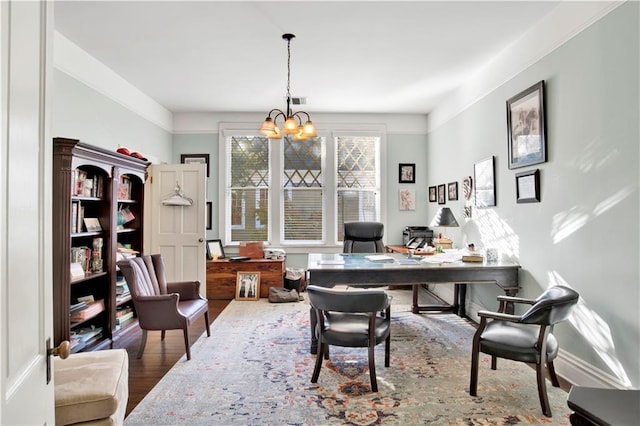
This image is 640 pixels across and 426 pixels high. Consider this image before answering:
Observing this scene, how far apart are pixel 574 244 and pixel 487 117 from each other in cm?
180

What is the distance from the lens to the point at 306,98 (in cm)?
511

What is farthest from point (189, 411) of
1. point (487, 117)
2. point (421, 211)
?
point (421, 211)

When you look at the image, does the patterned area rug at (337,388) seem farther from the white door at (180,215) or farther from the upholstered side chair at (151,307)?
the white door at (180,215)

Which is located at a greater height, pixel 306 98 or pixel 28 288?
pixel 306 98

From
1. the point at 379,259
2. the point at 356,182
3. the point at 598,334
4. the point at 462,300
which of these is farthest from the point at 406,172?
the point at 598,334

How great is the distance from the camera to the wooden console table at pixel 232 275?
528cm

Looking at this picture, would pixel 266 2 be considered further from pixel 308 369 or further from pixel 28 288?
pixel 308 369

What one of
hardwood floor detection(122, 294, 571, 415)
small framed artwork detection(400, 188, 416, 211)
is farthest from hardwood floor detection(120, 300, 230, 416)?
small framed artwork detection(400, 188, 416, 211)

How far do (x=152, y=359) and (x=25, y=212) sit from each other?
2732 mm

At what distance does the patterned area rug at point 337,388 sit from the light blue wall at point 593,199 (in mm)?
547

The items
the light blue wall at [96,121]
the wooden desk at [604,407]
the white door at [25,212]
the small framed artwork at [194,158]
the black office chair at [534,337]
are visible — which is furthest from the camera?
the small framed artwork at [194,158]

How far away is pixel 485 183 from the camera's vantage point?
4020mm

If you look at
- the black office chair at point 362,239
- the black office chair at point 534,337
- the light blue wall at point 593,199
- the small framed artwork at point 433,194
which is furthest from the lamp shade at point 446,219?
the black office chair at point 534,337

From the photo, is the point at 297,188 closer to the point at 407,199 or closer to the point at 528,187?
the point at 407,199
